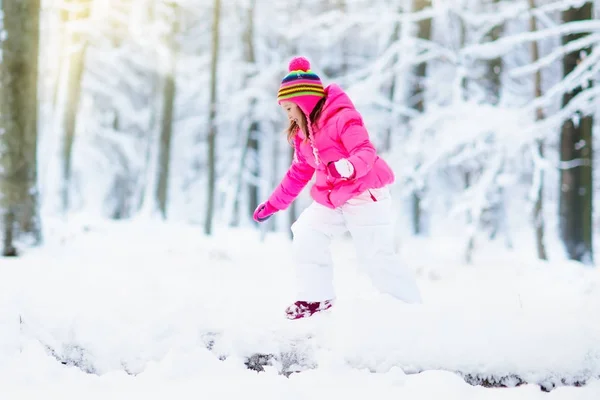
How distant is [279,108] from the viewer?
13945 millimetres

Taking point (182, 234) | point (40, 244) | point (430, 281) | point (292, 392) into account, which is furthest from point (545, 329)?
point (182, 234)

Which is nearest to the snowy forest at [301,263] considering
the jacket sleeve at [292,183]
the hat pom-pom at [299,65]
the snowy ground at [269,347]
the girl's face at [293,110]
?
the snowy ground at [269,347]

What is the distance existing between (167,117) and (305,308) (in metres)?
12.7

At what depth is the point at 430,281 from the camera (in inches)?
228

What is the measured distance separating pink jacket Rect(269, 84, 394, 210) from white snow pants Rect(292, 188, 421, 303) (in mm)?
100

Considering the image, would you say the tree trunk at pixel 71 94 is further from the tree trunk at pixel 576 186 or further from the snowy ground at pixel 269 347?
the tree trunk at pixel 576 186

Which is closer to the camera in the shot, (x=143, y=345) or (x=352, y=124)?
(x=143, y=345)

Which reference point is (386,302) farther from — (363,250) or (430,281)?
(430,281)

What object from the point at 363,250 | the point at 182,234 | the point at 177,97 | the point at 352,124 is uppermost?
the point at 177,97

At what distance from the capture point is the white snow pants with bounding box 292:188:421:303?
10.3 feet

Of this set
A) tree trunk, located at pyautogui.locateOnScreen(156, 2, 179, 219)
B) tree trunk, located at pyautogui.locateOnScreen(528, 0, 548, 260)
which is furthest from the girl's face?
tree trunk, located at pyautogui.locateOnScreen(156, 2, 179, 219)

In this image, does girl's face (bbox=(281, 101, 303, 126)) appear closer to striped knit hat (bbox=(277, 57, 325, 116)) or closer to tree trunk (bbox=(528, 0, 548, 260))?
striped knit hat (bbox=(277, 57, 325, 116))

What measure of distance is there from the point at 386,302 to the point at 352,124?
109cm

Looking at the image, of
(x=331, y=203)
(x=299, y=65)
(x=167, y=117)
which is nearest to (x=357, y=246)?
(x=331, y=203)
